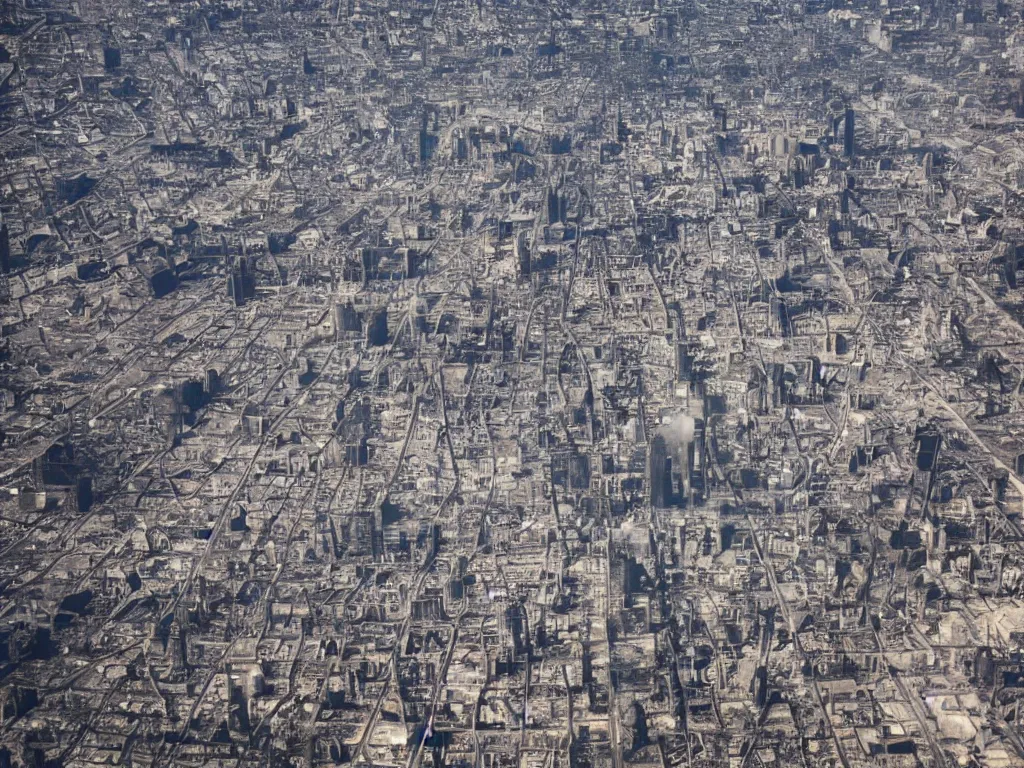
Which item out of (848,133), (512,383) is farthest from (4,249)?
A: (848,133)

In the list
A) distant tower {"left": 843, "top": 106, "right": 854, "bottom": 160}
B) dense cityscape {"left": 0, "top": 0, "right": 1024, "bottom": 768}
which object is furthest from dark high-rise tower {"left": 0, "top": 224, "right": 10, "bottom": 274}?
distant tower {"left": 843, "top": 106, "right": 854, "bottom": 160}

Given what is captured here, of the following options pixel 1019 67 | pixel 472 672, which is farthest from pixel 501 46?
pixel 472 672

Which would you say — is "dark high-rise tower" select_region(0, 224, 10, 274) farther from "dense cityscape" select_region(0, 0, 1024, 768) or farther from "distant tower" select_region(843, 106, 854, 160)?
"distant tower" select_region(843, 106, 854, 160)

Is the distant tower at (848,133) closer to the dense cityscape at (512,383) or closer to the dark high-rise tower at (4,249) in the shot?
the dense cityscape at (512,383)

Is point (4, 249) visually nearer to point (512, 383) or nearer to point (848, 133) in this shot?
point (512, 383)

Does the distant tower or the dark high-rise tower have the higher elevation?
the distant tower

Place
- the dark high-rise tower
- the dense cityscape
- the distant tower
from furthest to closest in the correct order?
the distant tower < the dark high-rise tower < the dense cityscape
